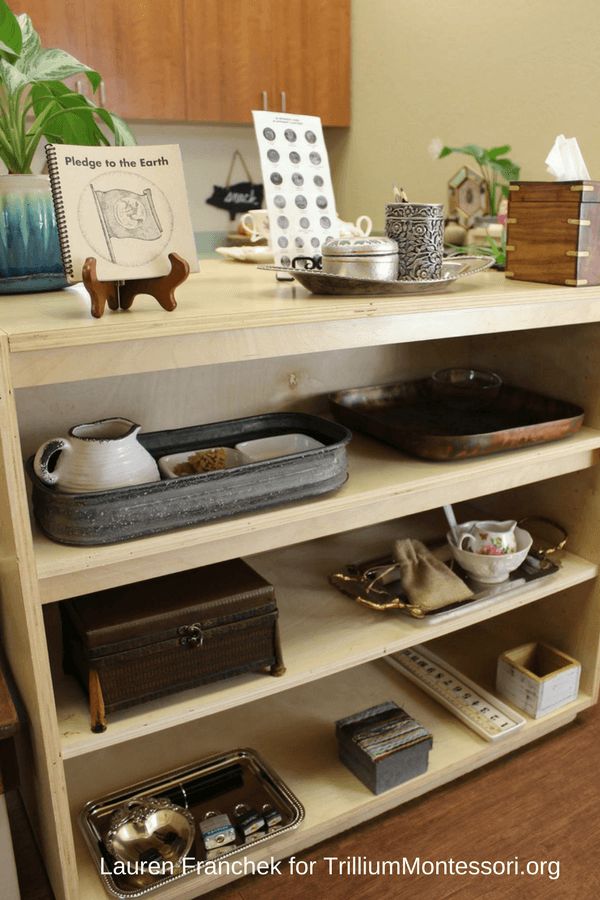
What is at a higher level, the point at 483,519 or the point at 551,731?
the point at 483,519

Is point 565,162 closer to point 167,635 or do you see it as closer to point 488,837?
point 167,635

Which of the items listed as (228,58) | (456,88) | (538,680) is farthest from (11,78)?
(228,58)

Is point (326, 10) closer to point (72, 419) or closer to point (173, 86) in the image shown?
point (173, 86)

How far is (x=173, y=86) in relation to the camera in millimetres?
3098

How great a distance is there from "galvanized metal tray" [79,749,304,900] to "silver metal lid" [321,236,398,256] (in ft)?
3.03

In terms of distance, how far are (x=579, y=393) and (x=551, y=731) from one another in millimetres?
726

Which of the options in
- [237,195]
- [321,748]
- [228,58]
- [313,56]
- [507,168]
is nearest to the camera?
[321,748]

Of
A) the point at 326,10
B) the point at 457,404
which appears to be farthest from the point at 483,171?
the point at 326,10

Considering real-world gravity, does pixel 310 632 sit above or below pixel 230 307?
below

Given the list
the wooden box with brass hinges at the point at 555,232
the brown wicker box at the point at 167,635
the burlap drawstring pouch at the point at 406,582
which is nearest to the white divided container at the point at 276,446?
the brown wicker box at the point at 167,635

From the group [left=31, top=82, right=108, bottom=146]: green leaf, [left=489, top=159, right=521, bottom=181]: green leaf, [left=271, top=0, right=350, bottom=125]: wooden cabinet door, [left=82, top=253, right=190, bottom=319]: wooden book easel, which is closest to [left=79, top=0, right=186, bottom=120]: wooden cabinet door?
[left=271, top=0, right=350, bottom=125]: wooden cabinet door

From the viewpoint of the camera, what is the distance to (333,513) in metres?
1.20

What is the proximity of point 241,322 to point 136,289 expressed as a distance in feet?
0.48

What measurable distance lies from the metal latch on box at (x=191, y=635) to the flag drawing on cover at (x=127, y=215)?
0.54 meters
